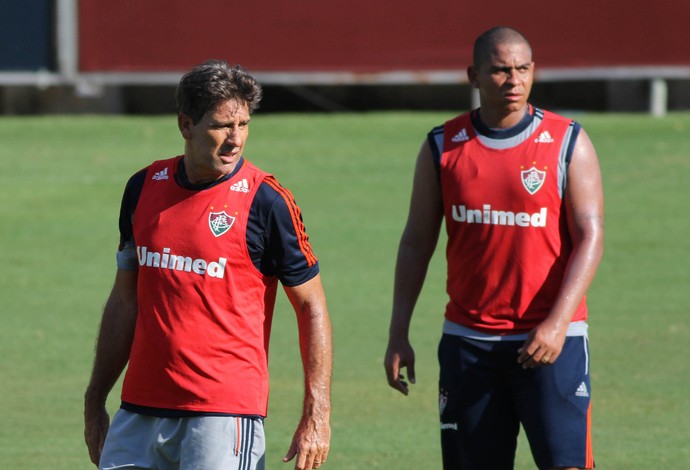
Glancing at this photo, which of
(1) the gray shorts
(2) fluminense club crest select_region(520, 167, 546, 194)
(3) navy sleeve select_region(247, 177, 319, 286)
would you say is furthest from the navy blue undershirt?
(2) fluminense club crest select_region(520, 167, 546, 194)

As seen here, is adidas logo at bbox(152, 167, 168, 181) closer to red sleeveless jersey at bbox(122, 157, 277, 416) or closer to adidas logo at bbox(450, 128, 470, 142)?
red sleeveless jersey at bbox(122, 157, 277, 416)

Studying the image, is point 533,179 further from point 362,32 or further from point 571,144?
point 362,32

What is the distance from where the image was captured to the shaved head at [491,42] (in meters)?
6.02

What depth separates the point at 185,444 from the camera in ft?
16.1

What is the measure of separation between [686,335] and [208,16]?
10381 mm

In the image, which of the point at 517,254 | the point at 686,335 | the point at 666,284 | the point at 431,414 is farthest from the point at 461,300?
the point at 666,284

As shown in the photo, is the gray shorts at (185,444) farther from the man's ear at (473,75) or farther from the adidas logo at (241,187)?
the man's ear at (473,75)

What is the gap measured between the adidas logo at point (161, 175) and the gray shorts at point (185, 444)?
34.7 inches

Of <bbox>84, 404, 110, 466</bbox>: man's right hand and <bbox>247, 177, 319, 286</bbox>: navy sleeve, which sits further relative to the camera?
<bbox>84, 404, 110, 466</bbox>: man's right hand

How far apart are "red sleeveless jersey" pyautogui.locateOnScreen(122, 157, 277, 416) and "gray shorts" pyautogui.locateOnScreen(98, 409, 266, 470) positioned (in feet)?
0.17

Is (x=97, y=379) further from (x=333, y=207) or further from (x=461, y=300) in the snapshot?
(x=333, y=207)

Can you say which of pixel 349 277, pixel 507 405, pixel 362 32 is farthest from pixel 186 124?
pixel 362 32

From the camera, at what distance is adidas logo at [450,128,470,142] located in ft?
Answer: 19.8

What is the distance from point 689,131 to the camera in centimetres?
1912
